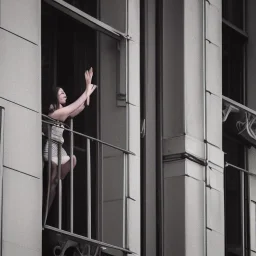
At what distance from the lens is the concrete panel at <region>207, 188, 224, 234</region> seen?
23391mm

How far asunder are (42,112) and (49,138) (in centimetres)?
113

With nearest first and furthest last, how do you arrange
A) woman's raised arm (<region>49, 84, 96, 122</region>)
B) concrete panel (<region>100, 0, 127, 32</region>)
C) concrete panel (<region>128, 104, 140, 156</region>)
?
woman's raised arm (<region>49, 84, 96, 122</region>) < concrete panel (<region>128, 104, 140, 156</region>) < concrete panel (<region>100, 0, 127, 32</region>)

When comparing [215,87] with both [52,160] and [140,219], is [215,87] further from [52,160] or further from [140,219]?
[52,160]

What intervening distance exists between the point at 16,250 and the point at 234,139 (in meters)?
8.58

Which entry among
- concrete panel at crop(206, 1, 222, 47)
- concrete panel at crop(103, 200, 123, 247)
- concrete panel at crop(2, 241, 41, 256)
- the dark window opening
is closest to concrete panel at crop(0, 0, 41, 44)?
the dark window opening

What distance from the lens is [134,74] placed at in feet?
74.1

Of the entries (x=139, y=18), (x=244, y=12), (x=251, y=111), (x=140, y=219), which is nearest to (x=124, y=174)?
(x=140, y=219)

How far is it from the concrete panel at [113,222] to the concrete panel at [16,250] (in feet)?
9.56

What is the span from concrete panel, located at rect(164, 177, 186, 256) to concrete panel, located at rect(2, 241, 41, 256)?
4238 mm

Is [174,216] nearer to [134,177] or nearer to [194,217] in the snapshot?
[194,217]

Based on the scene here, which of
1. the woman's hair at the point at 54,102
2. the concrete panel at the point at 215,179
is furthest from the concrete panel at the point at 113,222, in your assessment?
the concrete panel at the point at 215,179

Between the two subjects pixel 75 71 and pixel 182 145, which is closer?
pixel 75 71

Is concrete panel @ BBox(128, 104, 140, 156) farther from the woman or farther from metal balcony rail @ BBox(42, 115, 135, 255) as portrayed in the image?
the woman

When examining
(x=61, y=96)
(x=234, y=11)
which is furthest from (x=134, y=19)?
(x=234, y=11)
